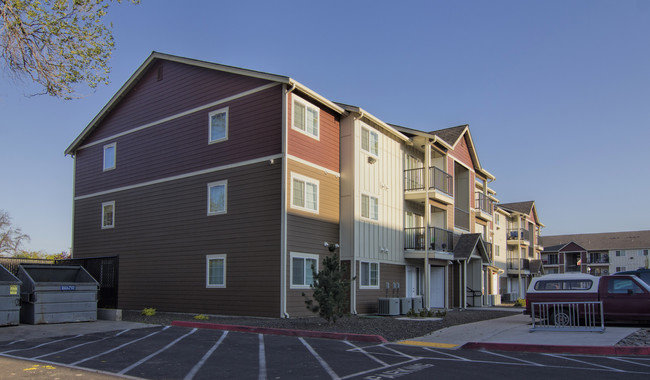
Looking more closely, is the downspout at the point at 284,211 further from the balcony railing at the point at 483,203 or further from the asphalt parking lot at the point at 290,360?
the balcony railing at the point at 483,203

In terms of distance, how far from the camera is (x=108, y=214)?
25328mm

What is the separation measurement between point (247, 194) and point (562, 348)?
39.3 ft

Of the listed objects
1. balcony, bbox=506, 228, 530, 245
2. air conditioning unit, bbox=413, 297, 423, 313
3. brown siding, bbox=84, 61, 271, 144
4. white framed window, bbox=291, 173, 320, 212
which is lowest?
air conditioning unit, bbox=413, 297, 423, 313

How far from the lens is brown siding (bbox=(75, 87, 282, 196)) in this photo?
19.8 metres

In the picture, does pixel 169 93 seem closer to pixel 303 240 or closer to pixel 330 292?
pixel 303 240

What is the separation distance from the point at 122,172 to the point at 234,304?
943 centimetres

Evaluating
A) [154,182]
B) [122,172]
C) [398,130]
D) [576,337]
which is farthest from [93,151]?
[576,337]

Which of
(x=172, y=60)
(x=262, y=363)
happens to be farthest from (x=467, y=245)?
(x=262, y=363)

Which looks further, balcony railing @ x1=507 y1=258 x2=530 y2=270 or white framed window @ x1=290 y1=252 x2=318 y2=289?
balcony railing @ x1=507 y1=258 x2=530 y2=270

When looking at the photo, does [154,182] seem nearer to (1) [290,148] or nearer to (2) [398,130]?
(1) [290,148]

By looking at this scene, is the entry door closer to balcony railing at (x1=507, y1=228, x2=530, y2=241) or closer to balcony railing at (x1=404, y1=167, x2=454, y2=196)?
balcony railing at (x1=404, y1=167, x2=454, y2=196)

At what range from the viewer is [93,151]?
87.6 ft

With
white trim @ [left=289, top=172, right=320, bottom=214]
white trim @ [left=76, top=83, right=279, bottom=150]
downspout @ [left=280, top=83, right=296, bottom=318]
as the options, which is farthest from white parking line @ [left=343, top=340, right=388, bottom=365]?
white trim @ [left=76, top=83, right=279, bottom=150]

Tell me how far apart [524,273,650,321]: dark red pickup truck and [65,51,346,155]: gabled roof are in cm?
1001
